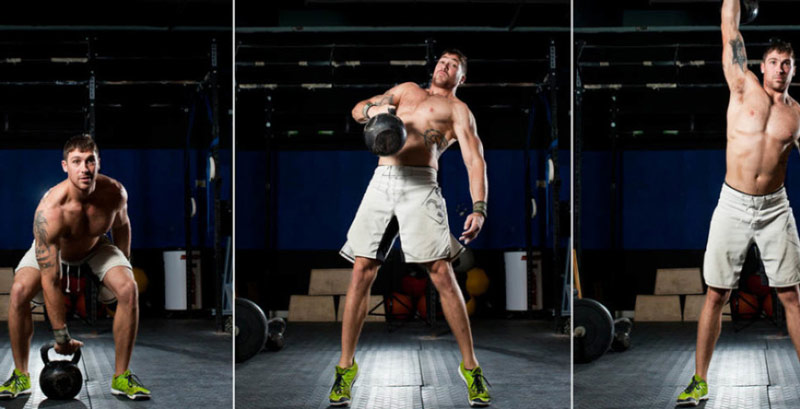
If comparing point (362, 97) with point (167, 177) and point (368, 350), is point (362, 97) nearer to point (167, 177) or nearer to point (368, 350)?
point (167, 177)

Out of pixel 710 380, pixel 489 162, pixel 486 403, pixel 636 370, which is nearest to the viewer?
pixel 486 403

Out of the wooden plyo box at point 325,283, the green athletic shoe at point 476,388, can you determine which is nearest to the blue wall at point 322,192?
the wooden plyo box at point 325,283

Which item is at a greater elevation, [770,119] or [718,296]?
[770,119]

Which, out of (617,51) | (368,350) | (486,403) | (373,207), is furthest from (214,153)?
(617,51)

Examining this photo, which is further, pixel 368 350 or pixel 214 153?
pixel 368 350

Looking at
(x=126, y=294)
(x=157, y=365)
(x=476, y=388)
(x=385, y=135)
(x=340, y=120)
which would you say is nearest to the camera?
(x=385, y=135)

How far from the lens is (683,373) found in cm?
368

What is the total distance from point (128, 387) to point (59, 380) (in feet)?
0.97

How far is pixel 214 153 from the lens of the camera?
3430 mm

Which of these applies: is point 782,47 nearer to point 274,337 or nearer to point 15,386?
point 274,337

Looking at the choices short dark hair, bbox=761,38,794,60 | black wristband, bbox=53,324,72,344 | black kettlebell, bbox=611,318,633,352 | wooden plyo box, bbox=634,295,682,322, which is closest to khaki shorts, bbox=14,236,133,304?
black wristband, bbox=53,324,72,344

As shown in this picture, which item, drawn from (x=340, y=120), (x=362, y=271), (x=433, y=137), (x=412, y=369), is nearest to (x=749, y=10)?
(x=433, y=137)

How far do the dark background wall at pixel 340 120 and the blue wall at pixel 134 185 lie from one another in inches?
21.5

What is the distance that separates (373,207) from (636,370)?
1718mm
